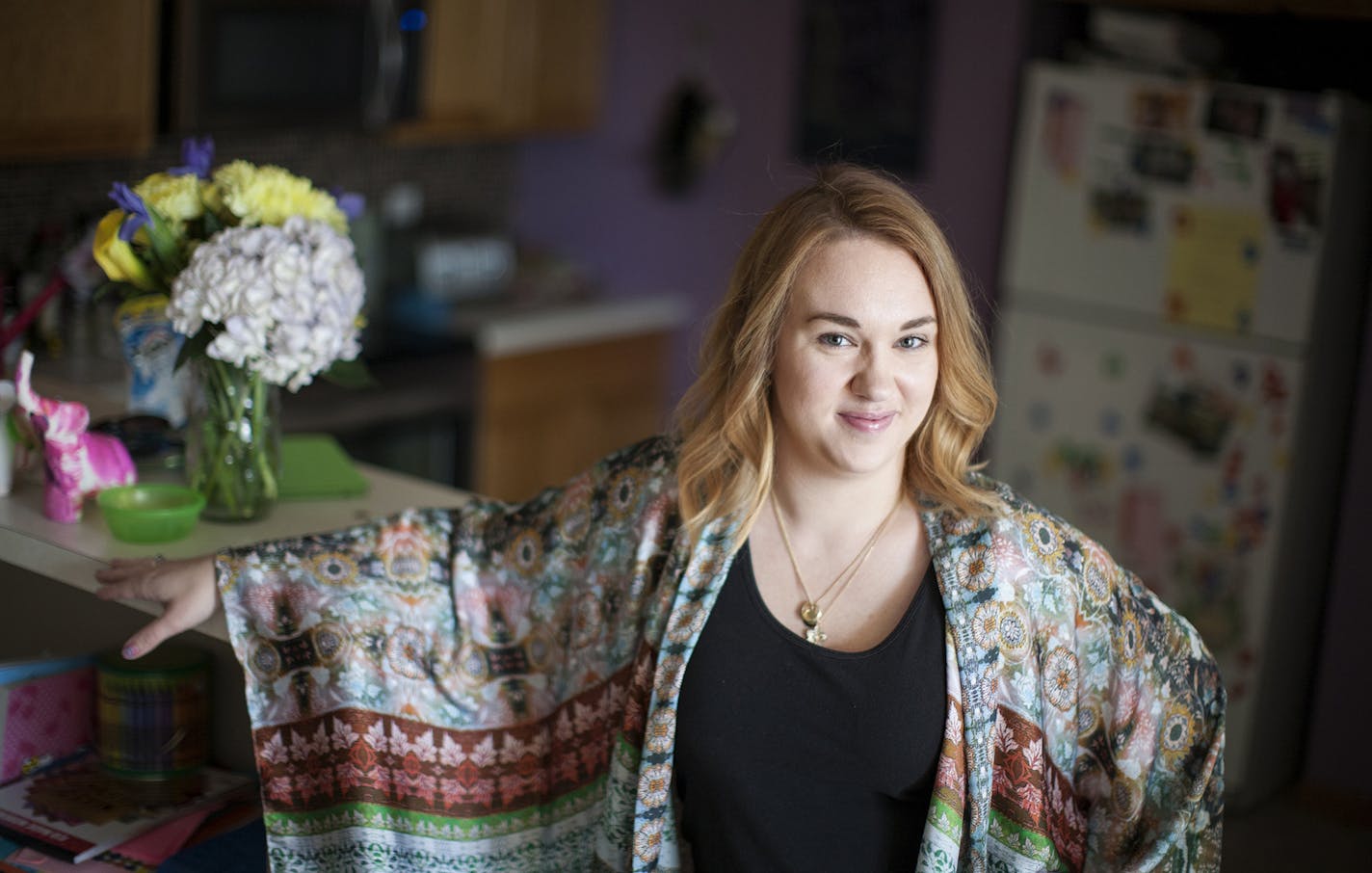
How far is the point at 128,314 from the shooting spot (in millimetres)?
2172

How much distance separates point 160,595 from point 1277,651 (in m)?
2.62

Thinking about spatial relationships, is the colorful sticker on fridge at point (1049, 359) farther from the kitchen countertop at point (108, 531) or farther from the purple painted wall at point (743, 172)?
the kitchen countertop at point (108, 531)

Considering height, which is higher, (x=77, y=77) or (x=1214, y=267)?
(x=77, y=77)

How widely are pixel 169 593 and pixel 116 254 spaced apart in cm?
45

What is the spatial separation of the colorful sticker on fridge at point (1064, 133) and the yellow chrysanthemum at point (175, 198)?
87.4 inches

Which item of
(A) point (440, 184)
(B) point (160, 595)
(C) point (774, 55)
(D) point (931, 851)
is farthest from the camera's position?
(A) point (440, 184)

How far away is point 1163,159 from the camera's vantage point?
3.44 m

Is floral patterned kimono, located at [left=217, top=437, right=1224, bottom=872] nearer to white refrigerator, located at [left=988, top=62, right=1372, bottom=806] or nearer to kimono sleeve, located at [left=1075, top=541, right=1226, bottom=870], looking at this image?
kimono sleeve, located at [left=1075, top=541, right=1226, bottom=870]

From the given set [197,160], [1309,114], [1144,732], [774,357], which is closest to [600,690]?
[774,357]

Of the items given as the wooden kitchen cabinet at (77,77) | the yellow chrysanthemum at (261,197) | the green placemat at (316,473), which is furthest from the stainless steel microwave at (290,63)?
the yellow chrysanthemum at (261,197)

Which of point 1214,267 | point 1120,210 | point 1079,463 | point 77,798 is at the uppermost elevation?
point 1120,210

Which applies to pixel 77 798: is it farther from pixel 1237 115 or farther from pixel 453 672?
pixel 1237 115

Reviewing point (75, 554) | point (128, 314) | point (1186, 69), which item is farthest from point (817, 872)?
point (1186, 69)

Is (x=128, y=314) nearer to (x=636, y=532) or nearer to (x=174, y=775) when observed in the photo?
(x=174, y=775)
